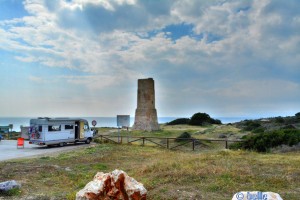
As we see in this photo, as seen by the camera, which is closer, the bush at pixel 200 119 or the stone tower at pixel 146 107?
the stone tower at pixel 146 107

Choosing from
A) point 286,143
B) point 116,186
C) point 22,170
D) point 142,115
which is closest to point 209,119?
point 142,115

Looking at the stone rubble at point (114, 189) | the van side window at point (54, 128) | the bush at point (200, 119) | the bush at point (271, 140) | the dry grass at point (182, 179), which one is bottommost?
the dry grass at point (182, 179)

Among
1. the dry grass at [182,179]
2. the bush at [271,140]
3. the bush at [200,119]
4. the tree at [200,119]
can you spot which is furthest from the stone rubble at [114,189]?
the tree at [200,119]

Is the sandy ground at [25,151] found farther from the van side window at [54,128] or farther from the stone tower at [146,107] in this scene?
the stone tower at [146,107]

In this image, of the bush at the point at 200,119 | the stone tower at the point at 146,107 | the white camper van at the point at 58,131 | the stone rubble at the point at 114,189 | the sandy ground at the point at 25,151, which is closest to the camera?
the stone rubble at the point at 114,189

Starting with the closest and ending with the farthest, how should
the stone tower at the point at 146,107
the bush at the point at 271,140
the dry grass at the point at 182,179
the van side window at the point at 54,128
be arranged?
the dry grass at the point at 182,179 → the bush at the point at 271,140 → the van side window at the point at 54,128 → the stone tower at the point at 146,107

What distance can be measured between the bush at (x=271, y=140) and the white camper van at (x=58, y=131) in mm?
14026

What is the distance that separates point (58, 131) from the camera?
25953 millimetres

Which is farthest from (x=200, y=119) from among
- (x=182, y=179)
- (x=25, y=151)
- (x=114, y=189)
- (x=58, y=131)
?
(x=114, y=189)

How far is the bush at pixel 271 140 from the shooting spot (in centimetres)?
1986

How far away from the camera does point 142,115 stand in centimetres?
4000

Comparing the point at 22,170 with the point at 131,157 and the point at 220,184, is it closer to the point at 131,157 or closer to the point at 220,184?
the point at 131,157

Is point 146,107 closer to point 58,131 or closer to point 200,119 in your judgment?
point 58,131

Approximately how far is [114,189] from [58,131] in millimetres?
19802
